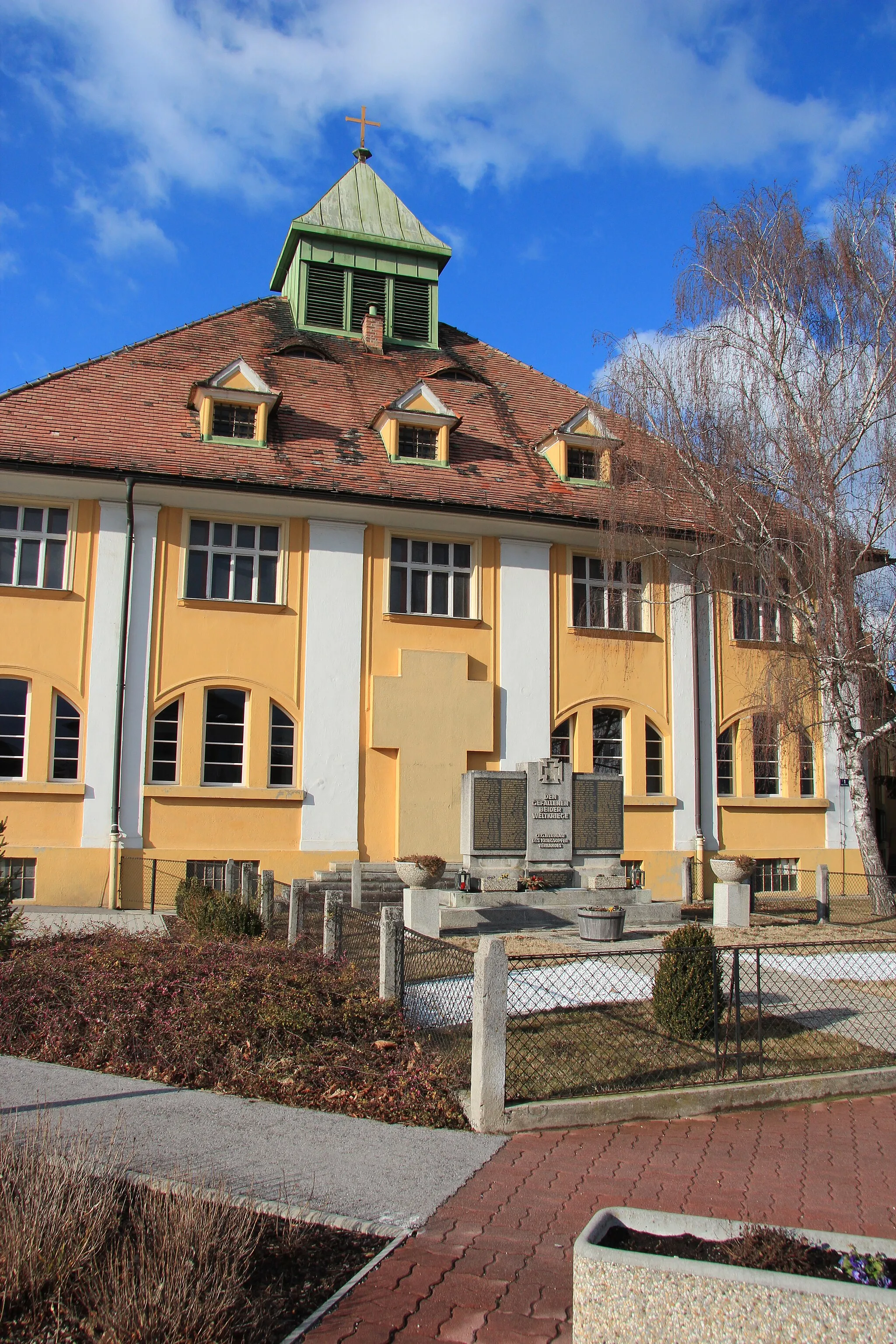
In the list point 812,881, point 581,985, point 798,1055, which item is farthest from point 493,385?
point 798,1055

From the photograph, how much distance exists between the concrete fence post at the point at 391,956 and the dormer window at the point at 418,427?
567 inches

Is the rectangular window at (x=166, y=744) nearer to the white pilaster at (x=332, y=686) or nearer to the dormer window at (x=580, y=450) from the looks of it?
the white pilaster at (x=332, y=686)

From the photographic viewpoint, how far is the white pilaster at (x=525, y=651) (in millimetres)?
21656

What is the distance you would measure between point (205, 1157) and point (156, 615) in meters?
15.0

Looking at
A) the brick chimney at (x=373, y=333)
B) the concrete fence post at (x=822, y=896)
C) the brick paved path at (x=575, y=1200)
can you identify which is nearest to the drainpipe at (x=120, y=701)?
the brick chimney at (x=373, y=333)

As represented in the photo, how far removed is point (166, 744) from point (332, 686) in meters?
3.39

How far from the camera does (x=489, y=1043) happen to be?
684 cm

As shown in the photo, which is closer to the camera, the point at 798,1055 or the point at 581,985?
the point at 798,1055

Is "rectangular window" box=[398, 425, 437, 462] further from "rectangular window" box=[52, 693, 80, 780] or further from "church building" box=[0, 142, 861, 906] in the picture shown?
"rectangular window" box=[52, 693, 80, 780]

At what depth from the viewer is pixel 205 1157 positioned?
5.88 m

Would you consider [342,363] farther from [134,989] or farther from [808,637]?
[134,989]

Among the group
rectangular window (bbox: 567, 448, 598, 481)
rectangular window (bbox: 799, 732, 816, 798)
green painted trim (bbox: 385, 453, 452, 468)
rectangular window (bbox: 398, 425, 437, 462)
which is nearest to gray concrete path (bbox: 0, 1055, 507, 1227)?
green painted trim (bbox: 385, 453, 452, 468)

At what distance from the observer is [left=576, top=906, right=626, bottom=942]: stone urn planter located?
14.1m

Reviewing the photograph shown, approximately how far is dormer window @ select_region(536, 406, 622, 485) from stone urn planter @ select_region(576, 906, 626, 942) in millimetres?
11150
